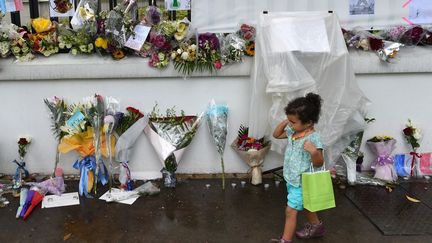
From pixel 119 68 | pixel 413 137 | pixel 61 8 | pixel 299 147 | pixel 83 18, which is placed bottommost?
pixel 413 137

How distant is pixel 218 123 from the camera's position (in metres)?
4.71

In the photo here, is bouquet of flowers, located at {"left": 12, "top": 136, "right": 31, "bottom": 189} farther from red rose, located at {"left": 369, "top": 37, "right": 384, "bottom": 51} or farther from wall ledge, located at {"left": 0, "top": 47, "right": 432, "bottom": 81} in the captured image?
red rose, located at {"left": 369, "top": 37, "right": 384, "bottom": 51}

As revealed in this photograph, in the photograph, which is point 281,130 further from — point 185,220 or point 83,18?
point 83,18

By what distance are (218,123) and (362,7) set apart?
2154 mm

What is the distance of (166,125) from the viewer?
4.66 m

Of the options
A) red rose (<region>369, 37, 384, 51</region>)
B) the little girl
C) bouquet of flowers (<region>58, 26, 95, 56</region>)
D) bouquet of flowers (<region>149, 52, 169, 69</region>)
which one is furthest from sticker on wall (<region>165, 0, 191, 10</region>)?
the little girl

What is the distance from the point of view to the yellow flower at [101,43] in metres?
4.70

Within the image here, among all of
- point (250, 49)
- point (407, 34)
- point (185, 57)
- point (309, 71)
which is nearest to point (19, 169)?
point (185, 57)

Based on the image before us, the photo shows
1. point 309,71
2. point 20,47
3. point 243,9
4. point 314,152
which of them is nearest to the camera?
point 314,152

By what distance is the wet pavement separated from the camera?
3.70 metres

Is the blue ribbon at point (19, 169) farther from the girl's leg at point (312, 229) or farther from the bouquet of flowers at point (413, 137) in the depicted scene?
the bouquet of flowers at point (413, 137)

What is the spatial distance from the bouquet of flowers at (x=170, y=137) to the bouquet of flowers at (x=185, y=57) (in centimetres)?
51

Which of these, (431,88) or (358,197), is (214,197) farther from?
(431,88)

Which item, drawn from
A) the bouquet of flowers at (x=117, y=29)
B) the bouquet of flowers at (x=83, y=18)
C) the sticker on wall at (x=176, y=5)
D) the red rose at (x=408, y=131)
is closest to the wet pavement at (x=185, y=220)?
the red rose at (x=408, y=131)
